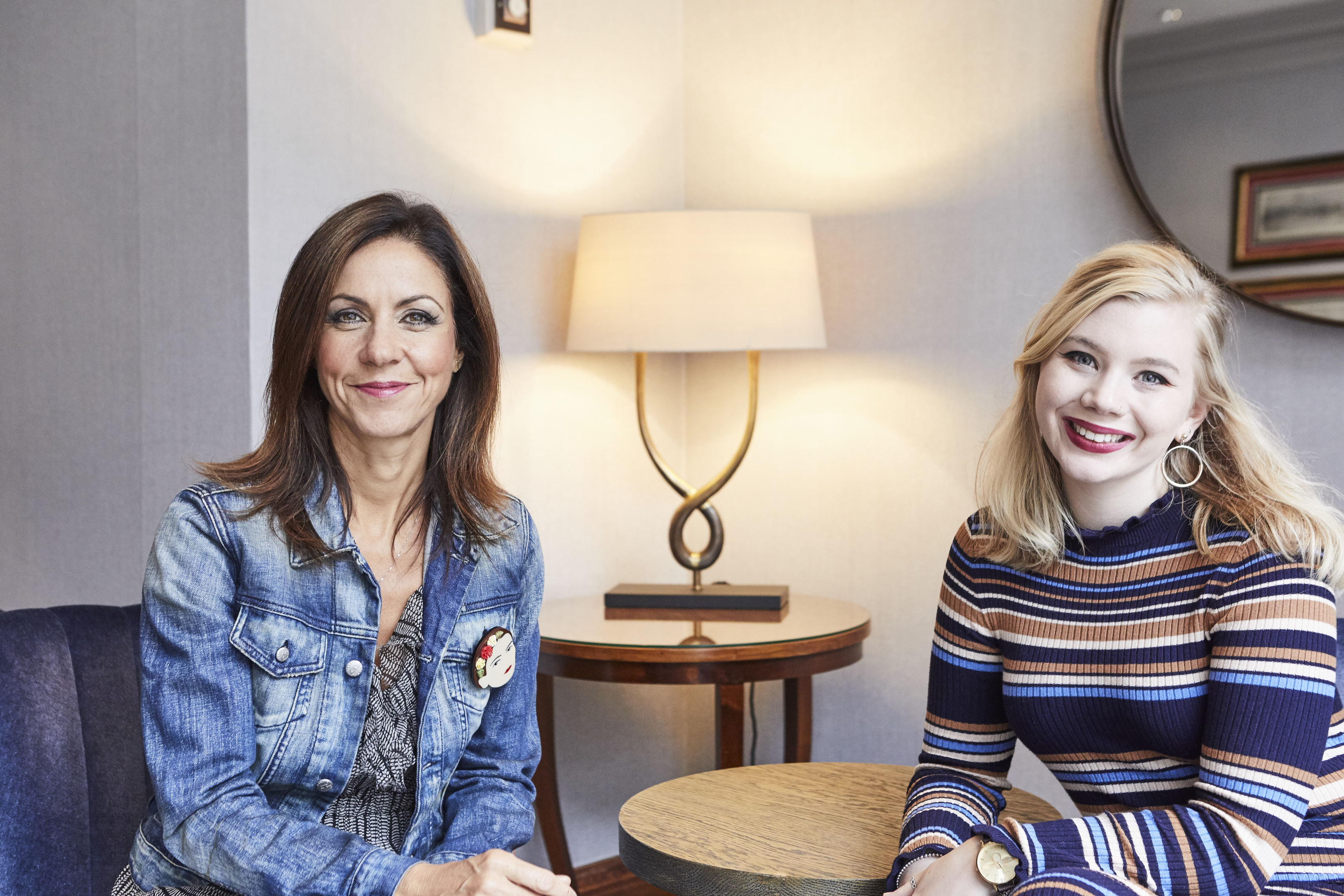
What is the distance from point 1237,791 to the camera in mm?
1179

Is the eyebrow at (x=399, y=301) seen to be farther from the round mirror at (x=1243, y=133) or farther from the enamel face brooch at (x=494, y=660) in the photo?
the round mirror at (x=1243, y=133)

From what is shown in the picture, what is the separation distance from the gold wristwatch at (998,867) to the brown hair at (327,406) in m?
0.64

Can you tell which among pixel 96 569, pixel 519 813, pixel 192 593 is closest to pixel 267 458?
pixel 192 593

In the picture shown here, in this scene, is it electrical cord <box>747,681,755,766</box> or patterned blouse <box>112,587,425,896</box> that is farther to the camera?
electrical cord <box>747,681,755,766</box>

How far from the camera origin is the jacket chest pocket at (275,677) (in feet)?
4.23

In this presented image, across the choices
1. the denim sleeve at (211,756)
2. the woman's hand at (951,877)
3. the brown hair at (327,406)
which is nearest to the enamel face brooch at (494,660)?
the brown hair at (327,406)

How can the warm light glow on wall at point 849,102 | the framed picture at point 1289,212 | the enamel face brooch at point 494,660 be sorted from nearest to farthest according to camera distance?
the enamel face brooch at point 494,660
the framed picture at point 1289,212
the warm light glow on wall at point 849,102

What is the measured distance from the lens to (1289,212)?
199 centimetres

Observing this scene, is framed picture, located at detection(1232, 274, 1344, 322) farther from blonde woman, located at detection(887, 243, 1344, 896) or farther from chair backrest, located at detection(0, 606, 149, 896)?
chair backrest, located at detection(0, 606, 149, 896)

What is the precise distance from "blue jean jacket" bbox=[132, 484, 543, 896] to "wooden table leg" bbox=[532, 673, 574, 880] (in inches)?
37.2

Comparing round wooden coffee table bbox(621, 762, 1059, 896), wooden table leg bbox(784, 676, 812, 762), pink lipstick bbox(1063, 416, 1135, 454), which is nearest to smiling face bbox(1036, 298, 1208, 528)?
pink lipstick bbox(1063, 416, 1135, 454)

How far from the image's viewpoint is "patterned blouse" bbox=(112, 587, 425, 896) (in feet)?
4.43

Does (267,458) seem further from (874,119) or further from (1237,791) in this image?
(874,119)

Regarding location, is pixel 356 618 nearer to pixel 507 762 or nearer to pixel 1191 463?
pixel 507 762
